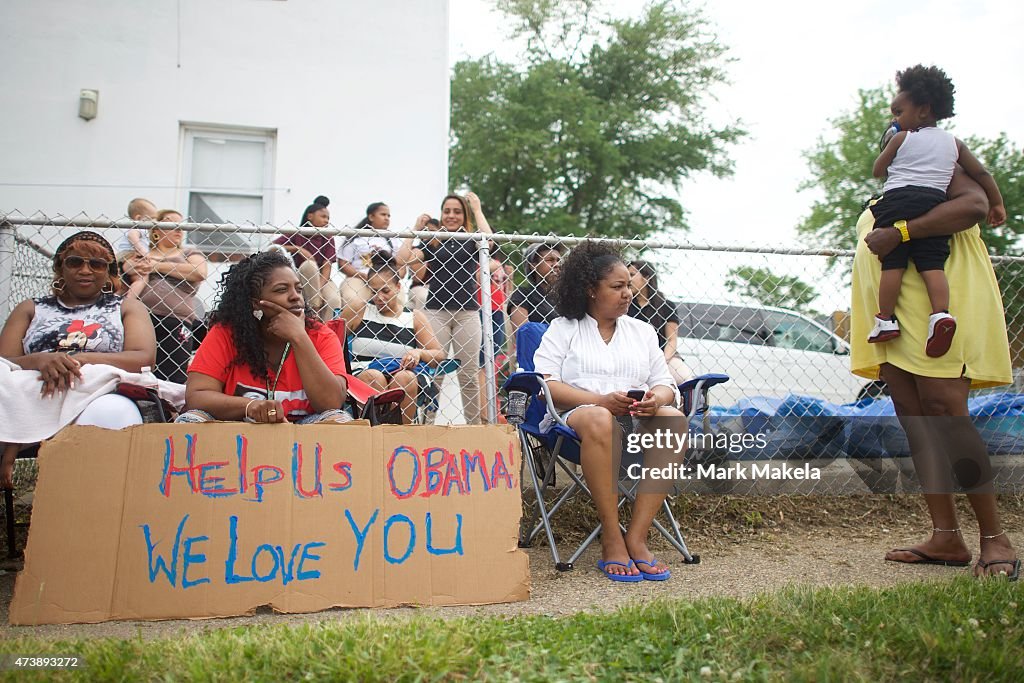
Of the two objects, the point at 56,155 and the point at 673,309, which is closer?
the point at 673,309

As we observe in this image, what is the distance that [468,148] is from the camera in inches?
827

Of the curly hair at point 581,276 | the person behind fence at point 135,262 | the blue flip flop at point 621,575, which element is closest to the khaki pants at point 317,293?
the person behind fence at point 135,262

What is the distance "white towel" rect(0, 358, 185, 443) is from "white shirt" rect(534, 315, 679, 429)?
1861 millimetres

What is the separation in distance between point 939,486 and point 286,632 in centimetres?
279

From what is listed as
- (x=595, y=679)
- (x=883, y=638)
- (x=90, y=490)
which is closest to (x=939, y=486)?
(x=883, y=638)

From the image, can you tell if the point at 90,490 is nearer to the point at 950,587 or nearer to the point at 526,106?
the point at 950,587

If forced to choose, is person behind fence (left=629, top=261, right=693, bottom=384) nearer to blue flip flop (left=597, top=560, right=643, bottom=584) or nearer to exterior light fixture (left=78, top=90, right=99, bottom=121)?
blue flip flop (left=597, top=560, right=643, bottom=584)

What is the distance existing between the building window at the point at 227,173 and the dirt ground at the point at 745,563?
5491 millimetres

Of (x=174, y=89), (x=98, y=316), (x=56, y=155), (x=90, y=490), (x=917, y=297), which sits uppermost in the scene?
(x=174, y=89)

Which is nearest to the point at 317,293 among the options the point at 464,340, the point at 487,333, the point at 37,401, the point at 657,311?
the point at 464,340

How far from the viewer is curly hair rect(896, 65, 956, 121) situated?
3.44 meters

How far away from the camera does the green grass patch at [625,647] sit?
2.00 m

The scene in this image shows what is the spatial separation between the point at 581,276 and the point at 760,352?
3.65 m

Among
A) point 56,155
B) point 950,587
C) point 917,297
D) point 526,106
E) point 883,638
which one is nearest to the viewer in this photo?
point 883,638
